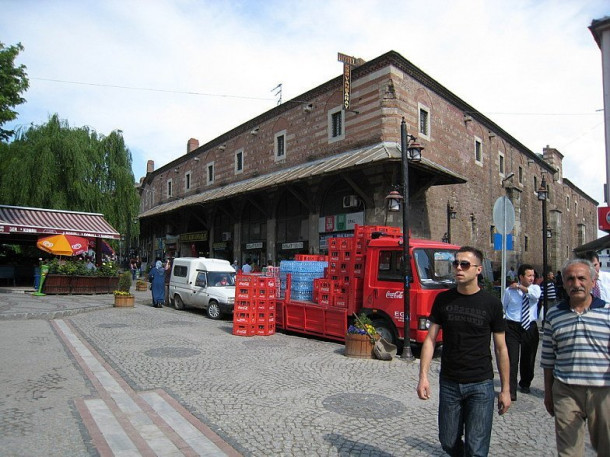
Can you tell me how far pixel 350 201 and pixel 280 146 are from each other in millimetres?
7580

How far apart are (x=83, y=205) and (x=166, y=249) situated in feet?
34.2

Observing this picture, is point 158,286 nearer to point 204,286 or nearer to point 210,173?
point 204,286

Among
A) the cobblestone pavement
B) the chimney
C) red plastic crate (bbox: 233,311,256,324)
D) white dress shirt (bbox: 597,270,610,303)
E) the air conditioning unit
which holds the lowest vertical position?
the cobblestone pavement

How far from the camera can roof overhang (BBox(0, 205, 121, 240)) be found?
21.9 metres

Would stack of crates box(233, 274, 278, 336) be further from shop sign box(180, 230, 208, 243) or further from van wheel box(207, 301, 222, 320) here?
shop sign box(180, 230, 208, 243)

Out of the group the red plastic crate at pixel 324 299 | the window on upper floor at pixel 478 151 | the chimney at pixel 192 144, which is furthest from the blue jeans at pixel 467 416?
the chimney at pixel 192 144

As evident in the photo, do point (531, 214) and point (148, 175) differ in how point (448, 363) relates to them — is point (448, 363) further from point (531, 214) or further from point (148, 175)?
point (148, 175)

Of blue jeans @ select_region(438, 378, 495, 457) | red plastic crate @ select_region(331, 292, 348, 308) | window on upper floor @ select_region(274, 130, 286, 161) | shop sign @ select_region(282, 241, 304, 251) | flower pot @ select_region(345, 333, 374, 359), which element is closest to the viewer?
blue jeans @ select_region(438, 378, 495, 457)

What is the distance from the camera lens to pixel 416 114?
20578mm

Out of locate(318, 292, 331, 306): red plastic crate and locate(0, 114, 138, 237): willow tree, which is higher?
locate(0, 114, 138, 237): willow tree

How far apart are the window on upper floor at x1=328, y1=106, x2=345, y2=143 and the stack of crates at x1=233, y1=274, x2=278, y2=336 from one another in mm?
11546

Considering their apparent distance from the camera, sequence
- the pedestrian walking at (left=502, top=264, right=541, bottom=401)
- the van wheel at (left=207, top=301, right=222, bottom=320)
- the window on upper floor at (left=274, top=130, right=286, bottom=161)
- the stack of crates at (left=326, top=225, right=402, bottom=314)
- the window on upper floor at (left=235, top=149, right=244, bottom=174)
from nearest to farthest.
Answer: the pedestrian walking at (left=502, top=264, right=541, bottom=401) → the stack of crates at (left=326, top=225, right=402, bottom=314) → the van wheel at (left=207, top=301, right=222, bottom=320) → the window on upper floor at (left=274, top=130, right=286, bottom=161) → the window on upper floor at (left=235, top=149, right=244, bottom=174)

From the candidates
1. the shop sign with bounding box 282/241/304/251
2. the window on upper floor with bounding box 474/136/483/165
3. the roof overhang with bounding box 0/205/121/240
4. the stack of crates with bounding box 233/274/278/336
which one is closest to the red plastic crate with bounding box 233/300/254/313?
the stack of crates with bounding box 233/274/278/336

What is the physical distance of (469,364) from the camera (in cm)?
339
